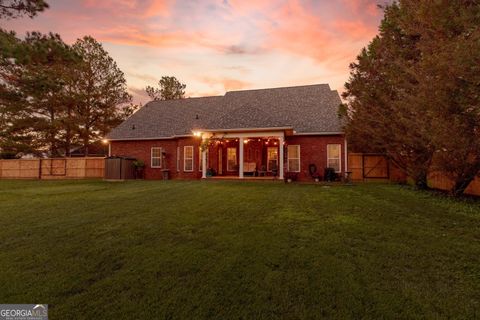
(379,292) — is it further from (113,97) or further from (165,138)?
(113,97)

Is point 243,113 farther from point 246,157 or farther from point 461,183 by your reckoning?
point 461,183

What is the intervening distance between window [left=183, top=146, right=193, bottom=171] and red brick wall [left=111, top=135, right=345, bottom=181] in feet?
0.69

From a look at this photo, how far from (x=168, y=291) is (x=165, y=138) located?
1684 centimetres

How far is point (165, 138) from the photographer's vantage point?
18.9m

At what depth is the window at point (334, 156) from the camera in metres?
15.9

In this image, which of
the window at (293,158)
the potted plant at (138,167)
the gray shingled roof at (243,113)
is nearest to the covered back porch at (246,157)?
the window at (293,158)

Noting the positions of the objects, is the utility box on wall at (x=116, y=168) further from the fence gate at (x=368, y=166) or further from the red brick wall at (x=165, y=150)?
the fence gate at (x=368, y=166)

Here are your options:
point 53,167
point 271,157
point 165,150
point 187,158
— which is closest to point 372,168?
point 271,157

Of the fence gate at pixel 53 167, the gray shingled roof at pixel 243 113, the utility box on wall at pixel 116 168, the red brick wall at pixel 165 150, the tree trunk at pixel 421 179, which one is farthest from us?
the fence gate at pixel 53 167

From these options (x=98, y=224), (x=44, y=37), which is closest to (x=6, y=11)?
(x=44, y=37)

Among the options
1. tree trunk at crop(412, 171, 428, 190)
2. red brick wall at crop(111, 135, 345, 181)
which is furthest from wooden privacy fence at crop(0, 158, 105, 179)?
tree trunk at crop(412, 171, 428, 190)

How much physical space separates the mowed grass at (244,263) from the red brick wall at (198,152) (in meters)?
9.29

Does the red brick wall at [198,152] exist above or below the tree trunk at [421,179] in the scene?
above

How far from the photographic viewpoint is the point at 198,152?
58.2 feet
